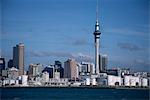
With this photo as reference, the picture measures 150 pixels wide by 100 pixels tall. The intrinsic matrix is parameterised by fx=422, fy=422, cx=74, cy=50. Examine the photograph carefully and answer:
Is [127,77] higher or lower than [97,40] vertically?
lower

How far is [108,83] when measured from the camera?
3934 centimetres

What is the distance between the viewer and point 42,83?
141 feet

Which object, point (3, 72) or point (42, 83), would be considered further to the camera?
point (42, 83)

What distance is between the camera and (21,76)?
3897 cm

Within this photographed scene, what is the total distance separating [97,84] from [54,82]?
4.35 m

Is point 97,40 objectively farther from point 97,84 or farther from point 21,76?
point 21,76

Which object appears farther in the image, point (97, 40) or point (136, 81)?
point (97, 40)

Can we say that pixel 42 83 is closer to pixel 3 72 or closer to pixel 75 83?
pixel 75 83

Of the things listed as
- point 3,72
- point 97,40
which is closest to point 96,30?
point 97,40

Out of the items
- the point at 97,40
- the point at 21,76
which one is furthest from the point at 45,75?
the point at 97,40

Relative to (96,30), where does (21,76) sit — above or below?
below

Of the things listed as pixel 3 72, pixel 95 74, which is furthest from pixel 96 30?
pixel 3 72

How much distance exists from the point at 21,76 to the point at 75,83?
5.94 metres

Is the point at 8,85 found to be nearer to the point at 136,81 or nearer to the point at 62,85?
the point at 62,85
